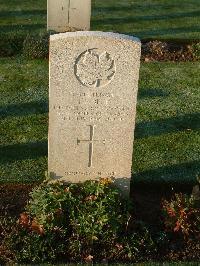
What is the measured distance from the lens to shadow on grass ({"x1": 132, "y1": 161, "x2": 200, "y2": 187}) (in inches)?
305

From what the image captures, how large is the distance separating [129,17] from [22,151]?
8.63m

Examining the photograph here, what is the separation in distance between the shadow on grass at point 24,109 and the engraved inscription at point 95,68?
3542 mm

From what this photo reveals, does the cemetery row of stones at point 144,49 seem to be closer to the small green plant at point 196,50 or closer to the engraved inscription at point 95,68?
the small green plant at point 196,50

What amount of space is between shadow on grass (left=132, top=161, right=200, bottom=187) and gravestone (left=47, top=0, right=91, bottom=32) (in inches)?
234

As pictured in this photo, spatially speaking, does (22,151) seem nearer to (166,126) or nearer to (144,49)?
(166,126)

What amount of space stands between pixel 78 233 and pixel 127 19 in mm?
10443

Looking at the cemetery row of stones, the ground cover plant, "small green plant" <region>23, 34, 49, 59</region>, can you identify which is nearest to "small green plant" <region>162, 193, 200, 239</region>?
the ground cover plant

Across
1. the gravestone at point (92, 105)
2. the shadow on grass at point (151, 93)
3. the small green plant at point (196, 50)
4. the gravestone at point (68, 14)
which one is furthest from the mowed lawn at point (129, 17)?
the gravestone at point (92, 105)

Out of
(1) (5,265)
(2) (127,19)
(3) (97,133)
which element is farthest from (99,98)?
(2) (127,19)

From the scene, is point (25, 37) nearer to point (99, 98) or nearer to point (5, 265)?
point (99, 98)

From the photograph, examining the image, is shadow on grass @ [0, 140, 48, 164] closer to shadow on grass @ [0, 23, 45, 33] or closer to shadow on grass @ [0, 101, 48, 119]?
shadow on grass @ [0, 101, 48, 119]

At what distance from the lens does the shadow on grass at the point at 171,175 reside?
7.74 metres

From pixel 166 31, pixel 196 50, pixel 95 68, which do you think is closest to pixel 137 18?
pixel 166 31

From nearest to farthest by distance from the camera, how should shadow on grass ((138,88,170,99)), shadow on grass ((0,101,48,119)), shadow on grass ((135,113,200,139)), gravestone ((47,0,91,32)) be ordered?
shadow on grass ((135,113,200,139)) < shadow on grass ((0,101,48,119)) < shadow on grass ((138,88,170,99)) < gravestone ((47,0,91,32))
